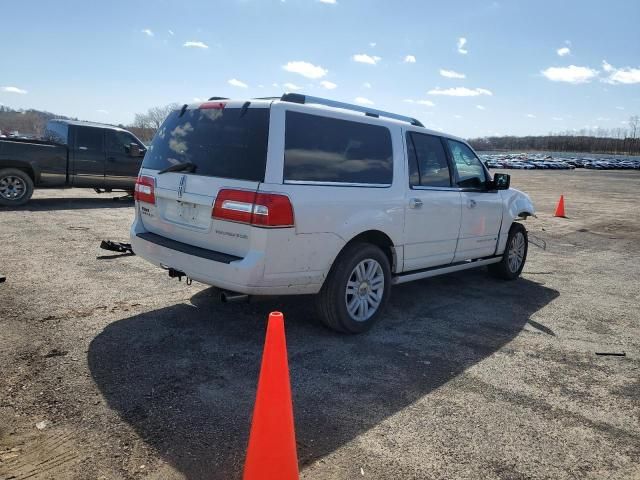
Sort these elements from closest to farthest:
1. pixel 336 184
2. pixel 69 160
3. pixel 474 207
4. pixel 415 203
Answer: pixel 336 184, pixel 415 203, pixel 474 207, pixel 69 160

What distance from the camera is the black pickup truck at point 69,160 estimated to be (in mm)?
10883

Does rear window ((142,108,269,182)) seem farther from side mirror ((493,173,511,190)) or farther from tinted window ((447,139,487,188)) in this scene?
side mirror ((493,173,511,190))

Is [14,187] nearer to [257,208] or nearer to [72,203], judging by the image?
[72,203]

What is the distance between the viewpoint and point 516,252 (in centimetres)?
716

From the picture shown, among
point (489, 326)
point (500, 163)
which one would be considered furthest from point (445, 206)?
point (500, 163)

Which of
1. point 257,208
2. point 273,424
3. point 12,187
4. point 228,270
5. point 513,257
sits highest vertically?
point 257,208

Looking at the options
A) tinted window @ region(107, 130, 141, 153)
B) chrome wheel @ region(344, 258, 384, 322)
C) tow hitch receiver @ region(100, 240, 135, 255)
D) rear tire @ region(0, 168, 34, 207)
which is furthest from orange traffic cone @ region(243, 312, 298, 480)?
tinted window @ region(107, 130, 141, 153)

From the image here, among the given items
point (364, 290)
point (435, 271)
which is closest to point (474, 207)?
point (435, 271)

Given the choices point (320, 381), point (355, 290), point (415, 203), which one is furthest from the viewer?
point (415, 203)

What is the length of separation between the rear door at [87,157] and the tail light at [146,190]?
8445 mm

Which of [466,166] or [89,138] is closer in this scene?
[466,166]

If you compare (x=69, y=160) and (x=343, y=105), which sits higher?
(x=343, y=105)

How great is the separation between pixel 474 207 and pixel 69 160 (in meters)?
9.94

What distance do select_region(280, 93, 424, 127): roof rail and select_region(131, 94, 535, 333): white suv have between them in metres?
0.01
